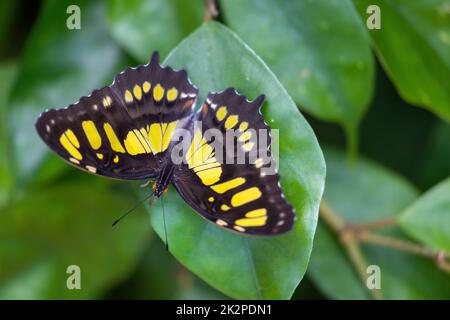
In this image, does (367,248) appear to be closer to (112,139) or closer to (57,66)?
(112,139)

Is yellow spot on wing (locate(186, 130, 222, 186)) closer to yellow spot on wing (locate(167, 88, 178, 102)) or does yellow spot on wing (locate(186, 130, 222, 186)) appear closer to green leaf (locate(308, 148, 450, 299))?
yellow spot on wing (locate(167, 88, 178, 102))

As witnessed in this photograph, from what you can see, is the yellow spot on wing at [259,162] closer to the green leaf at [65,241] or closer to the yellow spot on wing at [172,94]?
the yellow spot on wing at [172,94]

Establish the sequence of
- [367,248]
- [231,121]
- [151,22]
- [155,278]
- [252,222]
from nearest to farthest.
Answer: [252,222] < [231,121] < [151,22] < [367,248] < [155,278]

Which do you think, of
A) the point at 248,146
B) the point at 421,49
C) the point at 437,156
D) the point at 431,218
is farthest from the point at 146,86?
the point at 437,156

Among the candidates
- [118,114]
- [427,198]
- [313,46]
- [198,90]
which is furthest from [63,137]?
[427,198]

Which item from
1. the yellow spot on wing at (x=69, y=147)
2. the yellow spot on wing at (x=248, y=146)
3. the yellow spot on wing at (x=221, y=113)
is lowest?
the yellow spot on wing at (x=248, y=146)

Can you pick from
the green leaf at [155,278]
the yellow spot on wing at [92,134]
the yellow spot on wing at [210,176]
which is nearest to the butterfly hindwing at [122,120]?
the yellow spot on wing at [92,134]
